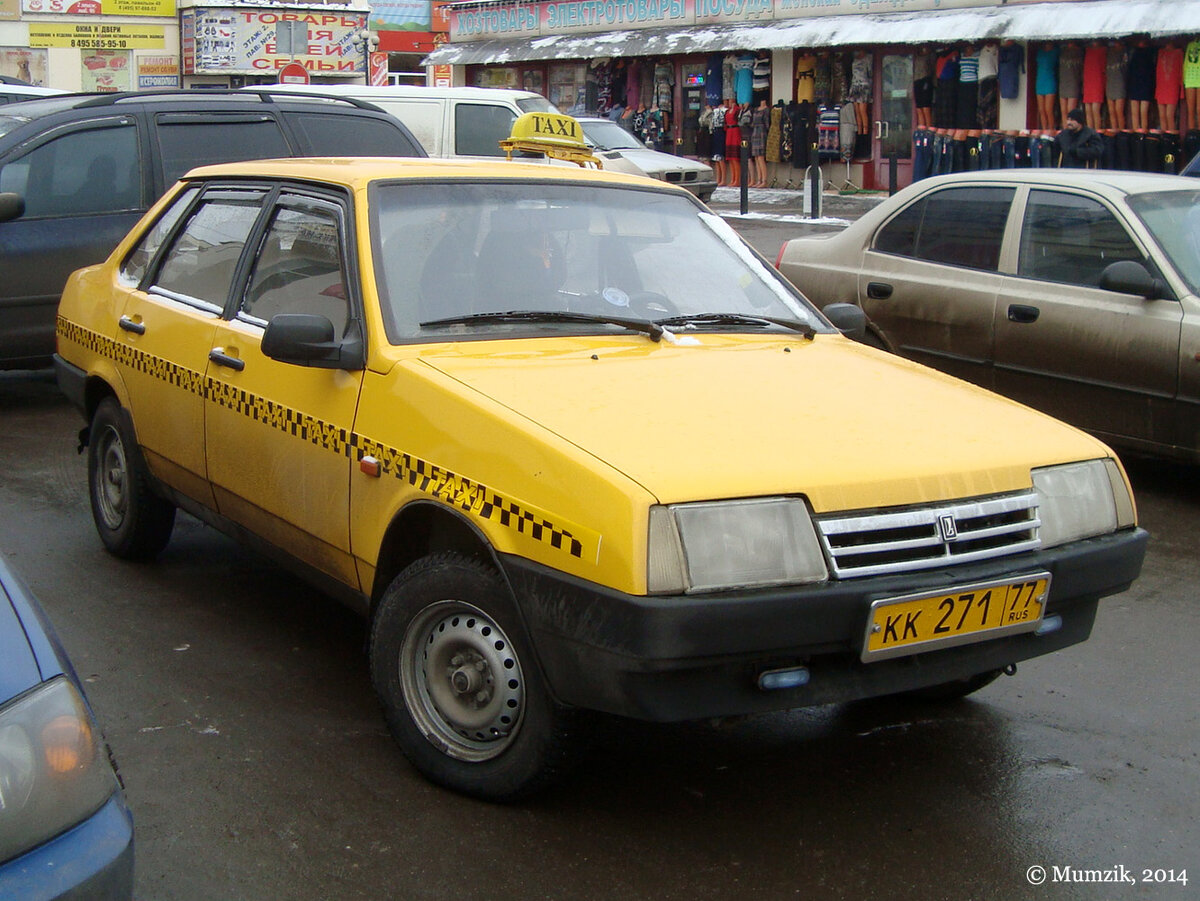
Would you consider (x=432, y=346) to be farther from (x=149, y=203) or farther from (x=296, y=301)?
(x=149, y=203)

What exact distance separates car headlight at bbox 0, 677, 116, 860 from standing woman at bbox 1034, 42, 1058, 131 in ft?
73.5

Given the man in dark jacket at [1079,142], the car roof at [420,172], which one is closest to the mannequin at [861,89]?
the man in dark jacket at [1079,142]

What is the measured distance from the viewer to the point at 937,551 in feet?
10.6

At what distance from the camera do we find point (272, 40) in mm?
31953

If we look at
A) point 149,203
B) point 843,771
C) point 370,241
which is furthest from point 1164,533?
point 149,203

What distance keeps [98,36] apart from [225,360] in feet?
109

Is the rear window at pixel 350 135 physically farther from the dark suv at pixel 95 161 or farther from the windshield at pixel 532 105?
the windshield at pixel 532 105

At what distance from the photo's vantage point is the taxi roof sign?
301 inches

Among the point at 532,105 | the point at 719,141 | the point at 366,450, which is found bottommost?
the point at 366,450

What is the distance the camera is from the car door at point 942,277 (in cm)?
722

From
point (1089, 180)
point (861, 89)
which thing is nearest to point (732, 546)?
point (1089, 180)

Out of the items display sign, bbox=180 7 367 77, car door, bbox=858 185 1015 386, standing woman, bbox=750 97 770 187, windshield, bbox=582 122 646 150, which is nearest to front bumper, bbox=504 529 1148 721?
car door, bbox=858 185 1015 386

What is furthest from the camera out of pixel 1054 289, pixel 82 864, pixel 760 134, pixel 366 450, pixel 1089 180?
pixel 760 134

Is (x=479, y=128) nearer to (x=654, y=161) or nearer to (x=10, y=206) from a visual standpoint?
(x=10, y=206)
